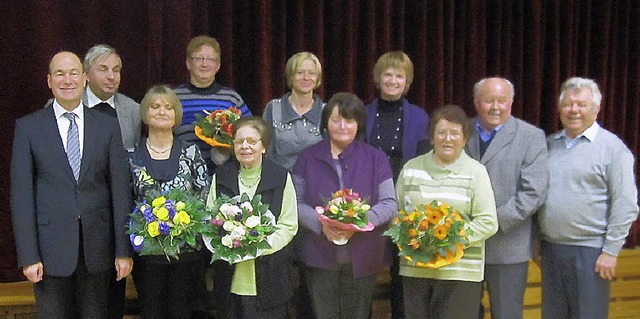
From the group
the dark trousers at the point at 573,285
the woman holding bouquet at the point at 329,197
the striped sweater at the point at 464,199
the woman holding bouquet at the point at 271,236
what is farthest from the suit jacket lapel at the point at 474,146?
the woman holding bouquet at the point at 271,236

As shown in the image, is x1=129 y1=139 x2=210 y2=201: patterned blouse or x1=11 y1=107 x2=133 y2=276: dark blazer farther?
x1=129 y1=139 x2=210 y2=201: patterned blouse

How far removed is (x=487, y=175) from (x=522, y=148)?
12.2 inches

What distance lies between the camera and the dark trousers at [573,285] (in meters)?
3.20

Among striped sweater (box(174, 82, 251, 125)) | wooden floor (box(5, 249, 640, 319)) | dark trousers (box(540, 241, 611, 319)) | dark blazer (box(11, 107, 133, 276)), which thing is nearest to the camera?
dark blazer (box(11, 107, 133, 276))

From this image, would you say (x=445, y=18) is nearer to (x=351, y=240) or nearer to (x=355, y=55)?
(x=355, y=55)

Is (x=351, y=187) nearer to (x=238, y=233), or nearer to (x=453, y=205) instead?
(x=453, y=205)

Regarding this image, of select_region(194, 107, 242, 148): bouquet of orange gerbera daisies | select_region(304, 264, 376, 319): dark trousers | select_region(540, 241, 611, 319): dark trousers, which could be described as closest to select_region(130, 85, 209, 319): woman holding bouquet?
select_region(194, 107, 242, 148): bouquet of orange gerbera daisies

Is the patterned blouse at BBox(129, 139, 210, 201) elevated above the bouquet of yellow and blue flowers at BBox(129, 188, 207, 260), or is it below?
above

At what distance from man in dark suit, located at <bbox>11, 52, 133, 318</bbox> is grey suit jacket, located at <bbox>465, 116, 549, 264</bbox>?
174 centimetres

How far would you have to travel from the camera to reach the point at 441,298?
3055 mm

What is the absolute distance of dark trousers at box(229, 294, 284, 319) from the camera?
9.68 ft

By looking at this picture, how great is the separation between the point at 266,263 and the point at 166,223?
0.50 meters

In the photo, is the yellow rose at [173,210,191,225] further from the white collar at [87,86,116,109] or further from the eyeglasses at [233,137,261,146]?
the white collar at [87,86,116,109]

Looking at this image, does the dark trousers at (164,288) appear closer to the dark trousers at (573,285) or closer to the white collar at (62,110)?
the white collar at (62,110)
